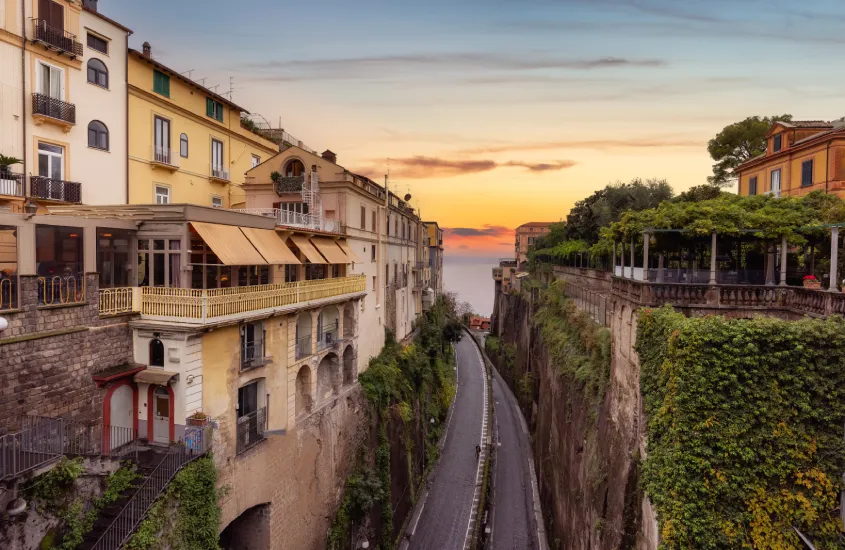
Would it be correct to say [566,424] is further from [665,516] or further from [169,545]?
[169,545]

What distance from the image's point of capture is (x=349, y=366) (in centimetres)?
2373

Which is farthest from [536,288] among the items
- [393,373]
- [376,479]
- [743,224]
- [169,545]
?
[169,545]

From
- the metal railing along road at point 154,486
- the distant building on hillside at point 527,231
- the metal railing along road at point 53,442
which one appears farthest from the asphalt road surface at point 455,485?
the distant building on hillside at point 527,231

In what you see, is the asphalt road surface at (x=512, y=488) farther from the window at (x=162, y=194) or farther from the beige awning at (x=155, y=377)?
the window at (x=162, y=194)

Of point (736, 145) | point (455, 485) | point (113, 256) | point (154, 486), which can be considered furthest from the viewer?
point (736, 145)

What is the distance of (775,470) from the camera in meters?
9.80

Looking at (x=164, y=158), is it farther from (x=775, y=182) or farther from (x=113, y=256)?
(x=775, y=182)

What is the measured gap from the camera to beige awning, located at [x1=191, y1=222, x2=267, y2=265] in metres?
13.5

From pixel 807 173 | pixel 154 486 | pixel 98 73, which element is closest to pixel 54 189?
pixel 98 73

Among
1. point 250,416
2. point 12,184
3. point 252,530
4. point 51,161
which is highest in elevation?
point 51,161

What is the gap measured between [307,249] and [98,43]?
11453 mm

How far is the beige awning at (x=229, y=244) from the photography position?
44.4ft

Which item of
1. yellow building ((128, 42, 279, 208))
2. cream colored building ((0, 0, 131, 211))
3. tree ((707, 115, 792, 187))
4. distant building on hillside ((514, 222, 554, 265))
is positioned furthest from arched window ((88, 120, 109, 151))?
distant building on hillside ((514, 222, 554, 265))

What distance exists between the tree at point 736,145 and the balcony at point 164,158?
124 feet
